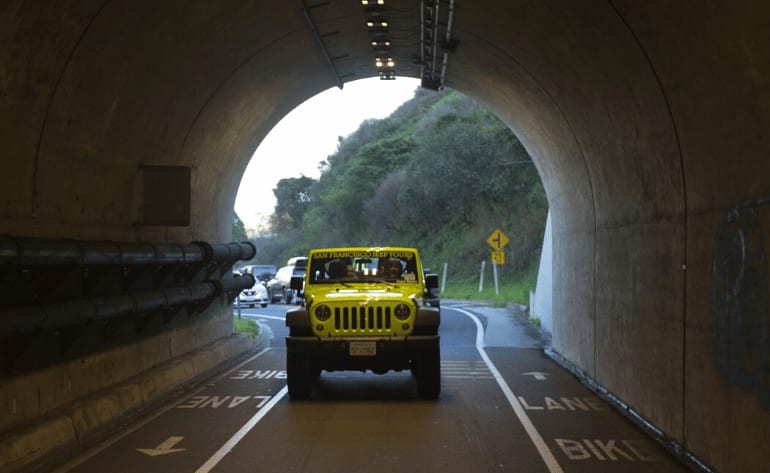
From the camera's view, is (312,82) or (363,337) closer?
(363,337)

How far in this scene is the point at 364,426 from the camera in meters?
11.4

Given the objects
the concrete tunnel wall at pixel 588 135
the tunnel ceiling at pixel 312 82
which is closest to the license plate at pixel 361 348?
the concrete tunnel wall at pixel 588 135

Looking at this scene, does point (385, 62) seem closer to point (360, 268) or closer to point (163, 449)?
point (360, 268)

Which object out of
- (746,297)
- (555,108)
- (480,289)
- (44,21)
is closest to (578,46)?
(555,108)

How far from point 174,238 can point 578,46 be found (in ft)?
27.8

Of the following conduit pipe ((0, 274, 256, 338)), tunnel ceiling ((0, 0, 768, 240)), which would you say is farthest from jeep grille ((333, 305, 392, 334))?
tunnel ceiling ((0, 0, 768, 240))

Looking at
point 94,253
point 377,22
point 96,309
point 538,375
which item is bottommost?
point 538,375

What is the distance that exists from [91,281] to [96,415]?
1.96m

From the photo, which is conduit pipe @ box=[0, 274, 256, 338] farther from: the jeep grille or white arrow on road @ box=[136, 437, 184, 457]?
the jeep grille

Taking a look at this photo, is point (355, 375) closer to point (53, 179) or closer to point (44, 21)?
point (53, 179)

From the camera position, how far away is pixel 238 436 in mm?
10727

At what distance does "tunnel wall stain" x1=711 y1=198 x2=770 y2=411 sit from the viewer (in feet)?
24.1

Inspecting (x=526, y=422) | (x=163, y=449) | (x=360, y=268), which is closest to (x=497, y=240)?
(x=360, y=268)

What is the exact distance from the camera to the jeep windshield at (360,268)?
15.1 m
